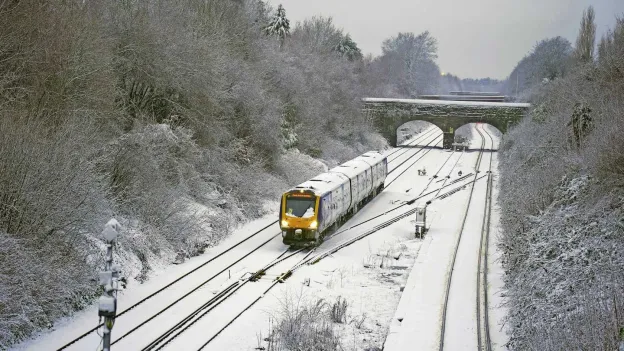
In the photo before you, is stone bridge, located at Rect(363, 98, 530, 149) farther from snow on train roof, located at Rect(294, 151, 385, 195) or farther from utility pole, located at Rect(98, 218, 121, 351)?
utility pole, located at Rect(98, 218, 121, 351)

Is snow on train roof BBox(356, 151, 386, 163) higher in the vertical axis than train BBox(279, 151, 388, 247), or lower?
higher

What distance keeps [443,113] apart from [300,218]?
43145mm

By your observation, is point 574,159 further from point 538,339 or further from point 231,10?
point 231,10

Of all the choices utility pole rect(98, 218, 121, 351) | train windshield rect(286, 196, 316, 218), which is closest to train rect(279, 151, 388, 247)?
train windshield rect(286, 196, 316, 218)

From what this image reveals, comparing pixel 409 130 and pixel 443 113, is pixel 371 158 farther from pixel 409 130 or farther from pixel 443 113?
pixel 409 130

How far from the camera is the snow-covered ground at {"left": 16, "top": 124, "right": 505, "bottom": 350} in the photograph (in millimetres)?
13945

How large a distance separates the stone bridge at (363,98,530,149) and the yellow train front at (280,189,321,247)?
42.3 m

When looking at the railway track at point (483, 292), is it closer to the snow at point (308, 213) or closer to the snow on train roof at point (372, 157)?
the snow at point (308, 213)

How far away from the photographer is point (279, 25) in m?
62.4

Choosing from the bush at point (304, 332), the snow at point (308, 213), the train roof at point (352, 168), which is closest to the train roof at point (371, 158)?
the train roof at point (352, 168)

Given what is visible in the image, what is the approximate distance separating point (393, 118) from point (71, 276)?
2054 inches

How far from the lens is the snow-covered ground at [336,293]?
13.9m

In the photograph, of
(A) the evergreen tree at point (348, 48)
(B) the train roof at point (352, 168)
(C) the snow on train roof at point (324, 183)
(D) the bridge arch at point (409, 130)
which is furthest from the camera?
(A) the evergreen tree at point (348, 48)

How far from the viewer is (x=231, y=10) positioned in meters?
42.4
